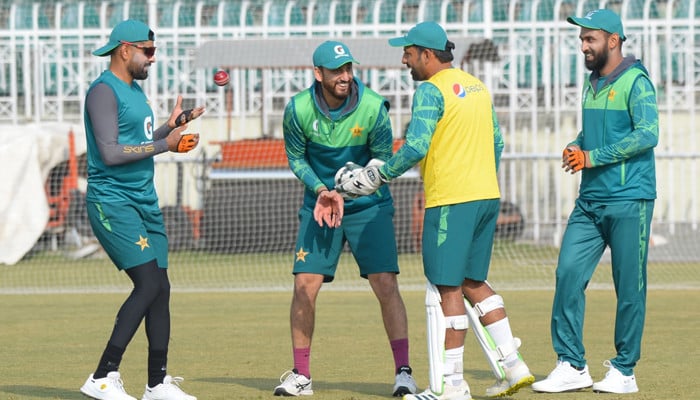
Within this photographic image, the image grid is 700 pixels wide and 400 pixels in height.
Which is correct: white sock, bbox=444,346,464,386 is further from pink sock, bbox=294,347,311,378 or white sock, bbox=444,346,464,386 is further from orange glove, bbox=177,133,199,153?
orange glove, bbox=177,133,199,153

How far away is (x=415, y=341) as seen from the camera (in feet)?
36.7

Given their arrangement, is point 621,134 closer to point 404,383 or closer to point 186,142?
point 404,383

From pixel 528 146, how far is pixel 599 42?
44.0 ft

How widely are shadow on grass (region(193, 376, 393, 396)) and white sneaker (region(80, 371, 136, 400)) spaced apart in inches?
42.5

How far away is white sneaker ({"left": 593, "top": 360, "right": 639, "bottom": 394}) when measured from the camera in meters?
8.30

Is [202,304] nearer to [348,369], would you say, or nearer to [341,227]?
[348,369]

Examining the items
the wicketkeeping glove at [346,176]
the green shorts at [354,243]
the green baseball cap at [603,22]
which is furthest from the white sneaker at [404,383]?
the green baseball cap at [603,22]

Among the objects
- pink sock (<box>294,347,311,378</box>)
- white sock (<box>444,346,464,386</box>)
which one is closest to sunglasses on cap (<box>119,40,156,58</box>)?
pink sock (<box>294,347,311,378</box>)

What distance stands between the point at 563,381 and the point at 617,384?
309mm

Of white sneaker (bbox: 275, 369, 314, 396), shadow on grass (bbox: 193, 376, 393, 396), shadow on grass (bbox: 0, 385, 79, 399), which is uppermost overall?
white sneaker (bbox: 275, 369, 314, 396)

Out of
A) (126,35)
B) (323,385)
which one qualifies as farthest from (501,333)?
(126,35)

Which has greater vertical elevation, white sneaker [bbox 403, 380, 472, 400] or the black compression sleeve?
the black compression sleeve

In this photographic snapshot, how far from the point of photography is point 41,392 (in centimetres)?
865

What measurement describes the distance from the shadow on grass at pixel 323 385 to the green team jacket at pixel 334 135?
1070 millimetres
